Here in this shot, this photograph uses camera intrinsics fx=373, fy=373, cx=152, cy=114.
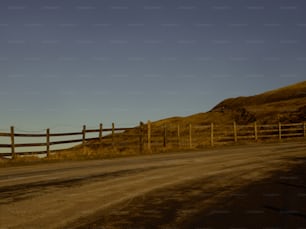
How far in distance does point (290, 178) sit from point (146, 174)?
3822mm

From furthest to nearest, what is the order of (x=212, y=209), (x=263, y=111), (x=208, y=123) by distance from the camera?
(x=208, y=123)
(x=263, y=111)
(x=212, y=209)

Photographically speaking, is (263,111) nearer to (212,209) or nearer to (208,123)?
(208,123)

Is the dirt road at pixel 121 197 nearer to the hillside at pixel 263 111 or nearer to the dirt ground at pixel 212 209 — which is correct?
the dirt ground at pixel 212 209

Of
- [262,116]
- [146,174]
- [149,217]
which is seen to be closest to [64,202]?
[149,217]

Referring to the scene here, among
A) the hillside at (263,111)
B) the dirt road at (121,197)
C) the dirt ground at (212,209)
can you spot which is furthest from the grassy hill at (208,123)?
the dirt ground at (212,209)

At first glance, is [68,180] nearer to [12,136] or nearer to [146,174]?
[146,174]

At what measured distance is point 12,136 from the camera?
65.5ft

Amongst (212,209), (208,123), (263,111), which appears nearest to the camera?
(212,209)

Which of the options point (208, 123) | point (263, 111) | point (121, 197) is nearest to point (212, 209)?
point (121, 197)

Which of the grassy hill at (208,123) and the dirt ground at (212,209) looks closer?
the dirt ground at (212,209)

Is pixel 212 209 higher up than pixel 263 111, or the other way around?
pixel 263 111

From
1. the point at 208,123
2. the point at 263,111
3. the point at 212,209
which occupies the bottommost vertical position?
the point at 212,209

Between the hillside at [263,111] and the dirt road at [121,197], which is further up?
the hillside at [263,111]

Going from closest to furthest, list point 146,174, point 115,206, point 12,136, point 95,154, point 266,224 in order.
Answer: point 266,224 < point 115,206 < point 146,174 < point 12,136 < point 95,154
